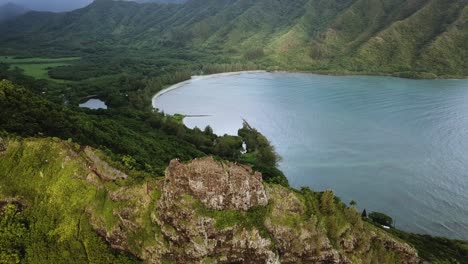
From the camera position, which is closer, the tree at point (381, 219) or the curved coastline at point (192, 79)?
the tree at point (381, 219)

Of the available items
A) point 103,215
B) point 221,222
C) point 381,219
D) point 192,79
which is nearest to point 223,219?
point 221,222

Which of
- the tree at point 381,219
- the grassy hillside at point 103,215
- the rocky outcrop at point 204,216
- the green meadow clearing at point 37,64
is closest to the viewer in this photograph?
the rocky outcrop at point 204,216

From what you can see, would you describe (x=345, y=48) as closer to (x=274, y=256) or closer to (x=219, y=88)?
(x=219, y=88)

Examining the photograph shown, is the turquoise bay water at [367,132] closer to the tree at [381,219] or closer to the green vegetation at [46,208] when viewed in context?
the tree at [381,219]

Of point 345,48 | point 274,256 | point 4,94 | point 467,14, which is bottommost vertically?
point 274,256

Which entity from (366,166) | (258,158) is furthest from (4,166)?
(366,166)

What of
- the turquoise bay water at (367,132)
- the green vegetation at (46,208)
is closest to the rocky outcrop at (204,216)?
the green vegetation at (46,208)

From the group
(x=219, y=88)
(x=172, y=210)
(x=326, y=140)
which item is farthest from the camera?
(x=219, y=88)
